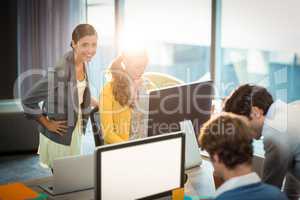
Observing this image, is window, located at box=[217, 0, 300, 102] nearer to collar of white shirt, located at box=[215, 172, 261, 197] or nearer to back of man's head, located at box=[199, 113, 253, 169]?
back of man's head, located at box=[199, 113, 253, 169]

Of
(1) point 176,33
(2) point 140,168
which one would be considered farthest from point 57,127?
(1) point 176,33

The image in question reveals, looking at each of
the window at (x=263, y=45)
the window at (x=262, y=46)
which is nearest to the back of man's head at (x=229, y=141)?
the window at (x=262, y=46)

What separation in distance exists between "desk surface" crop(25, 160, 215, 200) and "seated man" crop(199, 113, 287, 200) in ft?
2.49

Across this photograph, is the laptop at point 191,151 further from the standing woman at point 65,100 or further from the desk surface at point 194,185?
the standing woman at point 65,100

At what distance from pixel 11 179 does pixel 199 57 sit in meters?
2.36

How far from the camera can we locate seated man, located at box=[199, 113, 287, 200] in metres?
1.78

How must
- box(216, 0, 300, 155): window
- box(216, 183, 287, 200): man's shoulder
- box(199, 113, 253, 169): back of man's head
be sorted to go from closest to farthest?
box(216, 183, 287, 200): man's shoulder, box(199, 113, 253, 169): back of man's head, box(216, 0, 300, 155): window

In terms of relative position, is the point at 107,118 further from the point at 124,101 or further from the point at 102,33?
the point at 102,33

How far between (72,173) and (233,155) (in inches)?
36.9

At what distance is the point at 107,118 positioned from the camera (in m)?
2.91

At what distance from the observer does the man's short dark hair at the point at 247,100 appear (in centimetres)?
244

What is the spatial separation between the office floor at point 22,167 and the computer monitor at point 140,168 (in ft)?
8.56

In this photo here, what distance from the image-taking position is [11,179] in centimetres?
488

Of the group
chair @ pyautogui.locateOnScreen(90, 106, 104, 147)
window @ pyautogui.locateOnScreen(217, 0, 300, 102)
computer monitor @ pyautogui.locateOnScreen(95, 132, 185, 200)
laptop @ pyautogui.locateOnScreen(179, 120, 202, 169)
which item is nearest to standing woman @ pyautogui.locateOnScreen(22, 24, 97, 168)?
chair @ pyautogui.locateOnScreen(90, 106, 104, 147)
